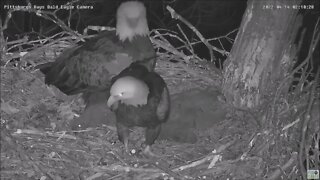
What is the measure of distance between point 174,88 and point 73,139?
1.06 metres

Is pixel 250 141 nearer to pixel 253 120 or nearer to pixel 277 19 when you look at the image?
pixel 253 120

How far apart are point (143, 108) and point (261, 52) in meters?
0.87

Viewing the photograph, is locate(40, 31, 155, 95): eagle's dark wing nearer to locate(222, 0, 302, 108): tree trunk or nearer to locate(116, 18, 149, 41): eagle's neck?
locate(116, 18, 149, 41): eagle's neck

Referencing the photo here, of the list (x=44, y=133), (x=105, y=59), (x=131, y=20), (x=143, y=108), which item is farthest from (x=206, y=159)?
(x=131, y=20)

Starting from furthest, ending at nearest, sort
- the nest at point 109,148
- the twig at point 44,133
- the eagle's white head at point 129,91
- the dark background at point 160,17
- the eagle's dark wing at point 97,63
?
the dark background at point 160,17
the eagle's dark wing at point 97,63
the eagle's white head at point 129,91
the twig at point 44,133
the nest at point 109,148

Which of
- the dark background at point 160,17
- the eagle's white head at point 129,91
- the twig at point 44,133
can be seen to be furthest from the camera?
the dark background at point 160,17

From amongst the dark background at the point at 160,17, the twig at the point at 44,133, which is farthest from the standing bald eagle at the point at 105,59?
the dark background at the point at 160,17

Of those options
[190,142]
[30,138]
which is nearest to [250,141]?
[190,142]

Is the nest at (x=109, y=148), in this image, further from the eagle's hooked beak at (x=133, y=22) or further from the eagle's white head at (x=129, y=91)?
the eagle's hooked beak at (x=133, y=22)

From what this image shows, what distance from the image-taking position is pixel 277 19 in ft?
10.7

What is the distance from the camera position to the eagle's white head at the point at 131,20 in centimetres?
367

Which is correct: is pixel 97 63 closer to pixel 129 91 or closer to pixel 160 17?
pixel 129 91

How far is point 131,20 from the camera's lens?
12.1 feet

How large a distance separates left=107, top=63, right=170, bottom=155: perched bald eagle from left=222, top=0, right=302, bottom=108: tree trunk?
507 mm
